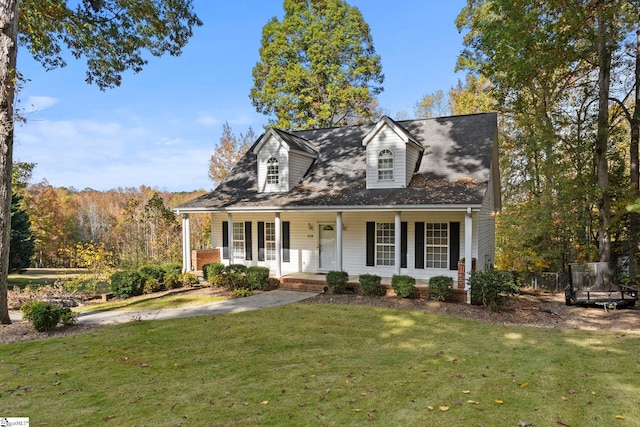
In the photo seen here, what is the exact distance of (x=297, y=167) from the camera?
16312 millimetres

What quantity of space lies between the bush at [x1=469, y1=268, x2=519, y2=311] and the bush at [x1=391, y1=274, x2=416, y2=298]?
1.84m

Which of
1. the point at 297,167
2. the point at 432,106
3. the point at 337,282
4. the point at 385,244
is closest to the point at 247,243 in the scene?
the point at 297,167

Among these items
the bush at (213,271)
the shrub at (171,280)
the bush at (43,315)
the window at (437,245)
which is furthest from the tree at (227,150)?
the bush at (43,315)

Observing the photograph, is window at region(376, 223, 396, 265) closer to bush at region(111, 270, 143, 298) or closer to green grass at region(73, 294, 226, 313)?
green grass at region(73, 294, 226, 313)

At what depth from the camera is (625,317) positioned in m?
9.97

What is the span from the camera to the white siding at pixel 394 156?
13898 millimetres

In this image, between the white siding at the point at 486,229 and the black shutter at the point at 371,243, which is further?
the black shutter at the point at 371,243

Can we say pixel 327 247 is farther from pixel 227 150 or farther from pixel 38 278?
pixel 38 278

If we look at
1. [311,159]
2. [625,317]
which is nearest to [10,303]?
[311,159]

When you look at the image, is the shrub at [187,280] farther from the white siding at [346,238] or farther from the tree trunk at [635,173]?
the tree trunk at [635,173]

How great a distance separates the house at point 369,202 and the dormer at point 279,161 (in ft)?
0.15

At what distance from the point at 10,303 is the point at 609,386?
51.8ft

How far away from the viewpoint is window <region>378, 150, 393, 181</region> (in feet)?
46.6

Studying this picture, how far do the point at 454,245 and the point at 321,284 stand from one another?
520 cm
